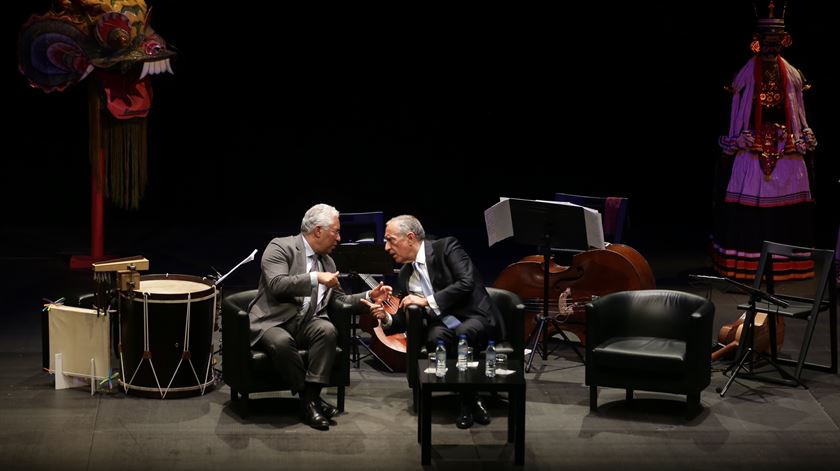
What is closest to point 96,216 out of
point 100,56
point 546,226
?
point 100,56

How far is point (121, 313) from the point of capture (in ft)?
21.1

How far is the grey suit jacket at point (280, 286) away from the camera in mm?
6152

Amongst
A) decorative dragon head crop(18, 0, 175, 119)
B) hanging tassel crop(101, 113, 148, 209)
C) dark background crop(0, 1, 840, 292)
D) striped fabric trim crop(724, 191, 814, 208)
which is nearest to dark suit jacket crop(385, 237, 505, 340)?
striped fabric trim crop(724, 191, 814, 208)

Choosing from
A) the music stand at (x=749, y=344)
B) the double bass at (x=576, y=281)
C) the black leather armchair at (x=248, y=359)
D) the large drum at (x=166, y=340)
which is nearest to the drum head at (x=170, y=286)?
the large drum at (x=166, y=340)

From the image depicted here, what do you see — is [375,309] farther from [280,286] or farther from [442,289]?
[280,286]

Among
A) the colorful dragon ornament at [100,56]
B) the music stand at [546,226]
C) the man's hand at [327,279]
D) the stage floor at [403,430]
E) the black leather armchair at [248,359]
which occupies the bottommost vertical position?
the stage floor at [403,430]

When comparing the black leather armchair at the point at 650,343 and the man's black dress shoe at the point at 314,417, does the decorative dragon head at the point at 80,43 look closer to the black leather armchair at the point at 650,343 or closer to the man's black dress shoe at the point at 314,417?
the man's black dress shoe at the point at 314,417

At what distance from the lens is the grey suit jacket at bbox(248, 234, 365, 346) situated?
6.15 meters

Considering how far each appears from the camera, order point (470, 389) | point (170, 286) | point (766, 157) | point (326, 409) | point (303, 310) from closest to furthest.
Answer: point (470, 389) → point (326, 409) → point (303, 310) → point (170, 286) → point (766, 157)

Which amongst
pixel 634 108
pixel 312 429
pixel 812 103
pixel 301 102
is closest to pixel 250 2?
pixel 301 102

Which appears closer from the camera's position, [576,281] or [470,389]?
[470,389]

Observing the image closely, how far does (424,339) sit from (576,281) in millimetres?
1391

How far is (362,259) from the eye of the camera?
262 inches

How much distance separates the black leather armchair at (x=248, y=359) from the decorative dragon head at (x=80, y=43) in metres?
3.90
